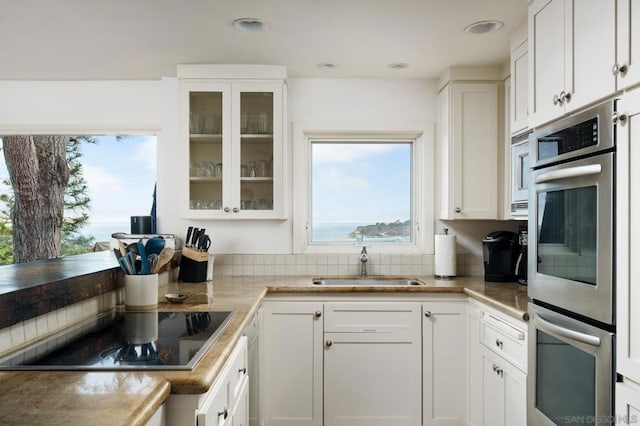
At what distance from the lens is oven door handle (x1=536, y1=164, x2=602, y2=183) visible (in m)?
1.58

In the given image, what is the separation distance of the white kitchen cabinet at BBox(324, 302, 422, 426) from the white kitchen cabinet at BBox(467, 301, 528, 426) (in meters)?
0.33

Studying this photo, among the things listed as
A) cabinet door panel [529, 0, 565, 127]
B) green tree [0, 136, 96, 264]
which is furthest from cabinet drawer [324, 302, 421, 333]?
green tree [0, 136, 96, 264]

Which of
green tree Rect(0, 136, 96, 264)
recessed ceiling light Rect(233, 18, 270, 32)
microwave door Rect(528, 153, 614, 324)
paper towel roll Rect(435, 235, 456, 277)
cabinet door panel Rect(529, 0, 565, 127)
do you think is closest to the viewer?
microwave door Rect(528, 153, 614, 324)

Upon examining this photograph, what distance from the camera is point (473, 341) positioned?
2812 mm

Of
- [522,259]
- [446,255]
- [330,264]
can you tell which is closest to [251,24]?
[330,264]

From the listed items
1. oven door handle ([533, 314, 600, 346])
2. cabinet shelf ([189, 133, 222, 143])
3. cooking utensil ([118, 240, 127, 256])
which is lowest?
oven door handle ([533, 314, 600, 346])

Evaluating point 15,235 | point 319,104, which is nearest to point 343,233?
point 319,104

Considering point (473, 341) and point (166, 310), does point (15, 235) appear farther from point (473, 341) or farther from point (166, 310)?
point (473, 341)

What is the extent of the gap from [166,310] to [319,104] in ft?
6.51

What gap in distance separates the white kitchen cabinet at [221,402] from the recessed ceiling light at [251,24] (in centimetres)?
159

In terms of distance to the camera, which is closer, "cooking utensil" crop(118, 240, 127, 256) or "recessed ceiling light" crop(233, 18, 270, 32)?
"cooking utensil" crop(118, 240, 127, 256)

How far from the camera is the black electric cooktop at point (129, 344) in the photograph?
1284 mm

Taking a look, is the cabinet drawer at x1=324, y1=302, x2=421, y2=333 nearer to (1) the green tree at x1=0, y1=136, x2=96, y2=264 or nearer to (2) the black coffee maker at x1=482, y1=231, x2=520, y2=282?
(2) the black coffee maker at x1=482, y1=231, x2=520, y2=282

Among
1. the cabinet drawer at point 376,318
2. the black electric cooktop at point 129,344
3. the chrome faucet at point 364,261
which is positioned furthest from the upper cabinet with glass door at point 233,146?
the black electric cooktop at point 129,344
